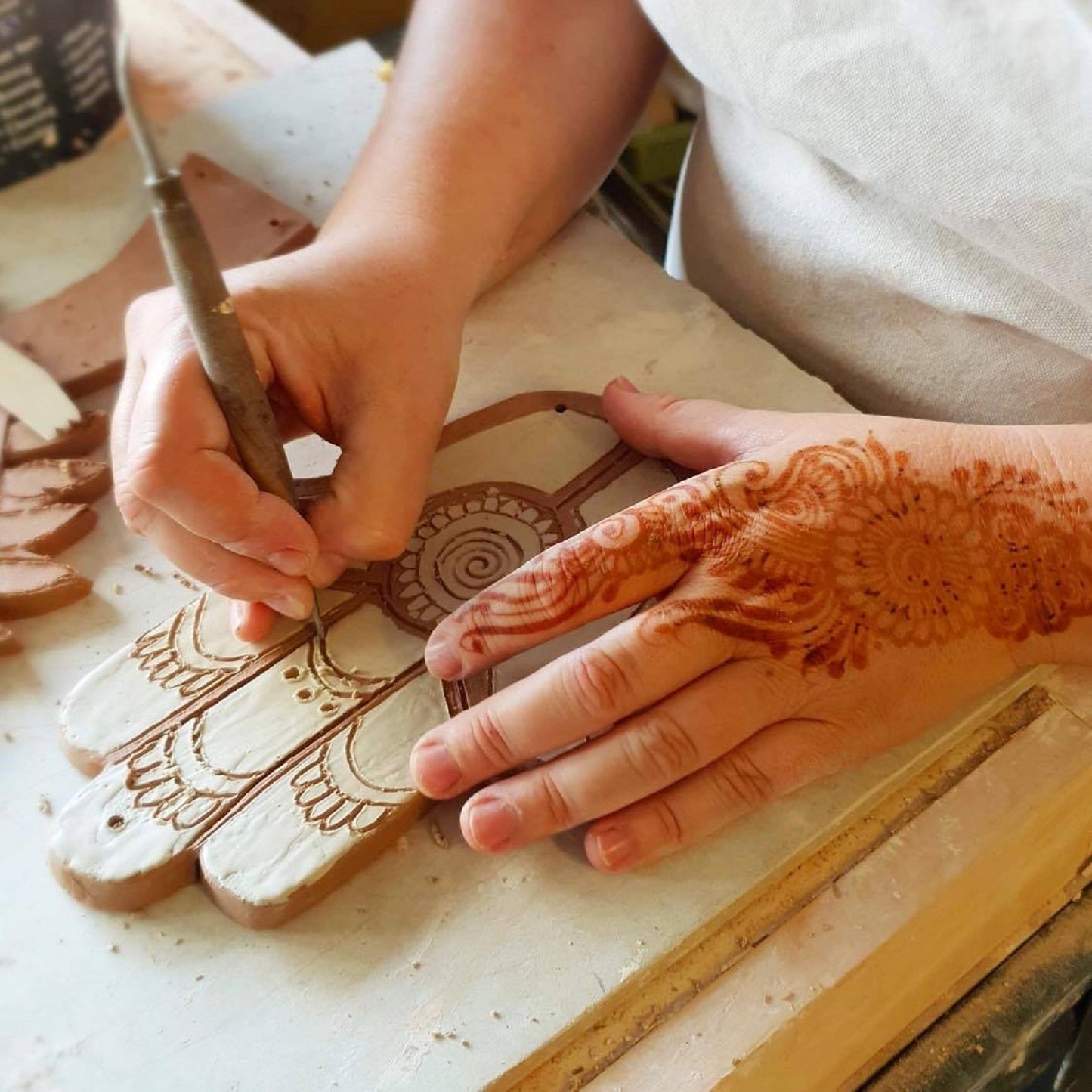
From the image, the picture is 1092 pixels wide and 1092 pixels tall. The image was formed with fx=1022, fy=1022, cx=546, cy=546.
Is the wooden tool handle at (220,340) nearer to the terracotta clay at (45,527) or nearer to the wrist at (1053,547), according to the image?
the terracotta clay at (45,527)

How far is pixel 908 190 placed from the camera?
2.32 ft

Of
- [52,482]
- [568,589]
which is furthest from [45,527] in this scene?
[568,589]

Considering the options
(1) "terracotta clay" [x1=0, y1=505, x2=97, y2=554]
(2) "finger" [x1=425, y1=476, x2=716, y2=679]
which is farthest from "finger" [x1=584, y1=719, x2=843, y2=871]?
(1) "terracotta clay" [x1=0, y1=505, x2=97, y2=554]

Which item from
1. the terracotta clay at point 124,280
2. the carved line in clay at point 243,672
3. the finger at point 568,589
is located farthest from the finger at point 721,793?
the terracotta clay at point 124,280

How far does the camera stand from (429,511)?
79cm

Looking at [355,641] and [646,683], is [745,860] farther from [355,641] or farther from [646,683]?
[355,641]

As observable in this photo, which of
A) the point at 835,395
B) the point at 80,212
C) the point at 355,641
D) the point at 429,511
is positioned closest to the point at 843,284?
the point at 835,395

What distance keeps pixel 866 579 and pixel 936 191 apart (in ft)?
0.87

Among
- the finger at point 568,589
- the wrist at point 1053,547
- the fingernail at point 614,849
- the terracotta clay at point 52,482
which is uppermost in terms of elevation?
the terracotta clay at point 52,482

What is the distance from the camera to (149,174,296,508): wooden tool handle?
50 cm

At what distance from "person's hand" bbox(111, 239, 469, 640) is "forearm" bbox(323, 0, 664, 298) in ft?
0.23

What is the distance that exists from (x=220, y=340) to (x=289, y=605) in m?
0.19

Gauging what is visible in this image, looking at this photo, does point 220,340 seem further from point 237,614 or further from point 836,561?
point 836,561

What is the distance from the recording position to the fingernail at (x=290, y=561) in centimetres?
66
